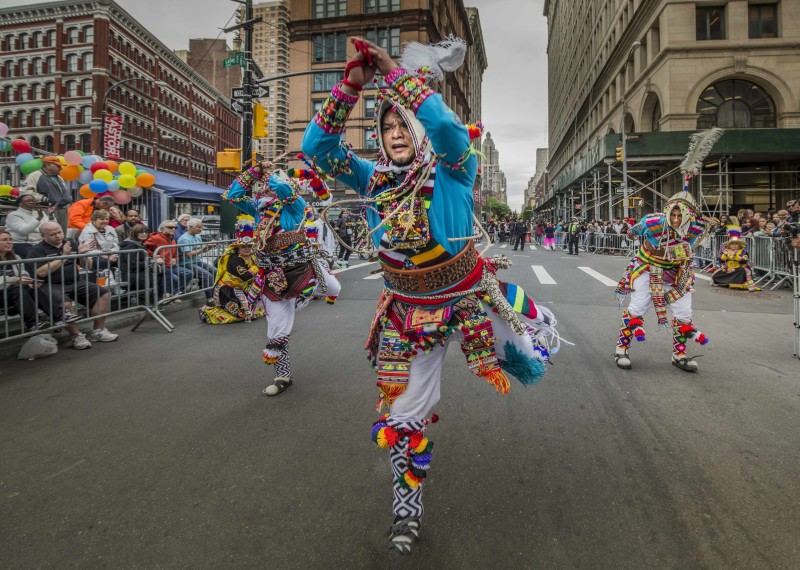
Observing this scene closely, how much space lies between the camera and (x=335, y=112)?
2.26 metres

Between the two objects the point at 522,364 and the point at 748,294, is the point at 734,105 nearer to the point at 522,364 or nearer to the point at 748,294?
the point at 748,294

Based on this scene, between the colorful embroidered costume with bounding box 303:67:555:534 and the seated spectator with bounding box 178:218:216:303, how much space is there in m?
7.32

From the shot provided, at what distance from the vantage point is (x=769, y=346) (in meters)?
6.03

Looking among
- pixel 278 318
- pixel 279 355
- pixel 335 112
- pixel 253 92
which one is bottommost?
pixel 279 355

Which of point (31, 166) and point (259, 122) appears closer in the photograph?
point (31, 166)

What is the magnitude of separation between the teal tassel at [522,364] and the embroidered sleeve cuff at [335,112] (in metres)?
1.43

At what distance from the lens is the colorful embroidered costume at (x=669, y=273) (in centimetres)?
498

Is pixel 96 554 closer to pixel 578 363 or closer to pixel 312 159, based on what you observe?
pixel 312 159

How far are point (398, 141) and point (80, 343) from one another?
5.84 metres

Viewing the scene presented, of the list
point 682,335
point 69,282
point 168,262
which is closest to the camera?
point 682,335

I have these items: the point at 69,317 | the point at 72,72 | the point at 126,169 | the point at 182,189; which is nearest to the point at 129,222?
the point at 126,169

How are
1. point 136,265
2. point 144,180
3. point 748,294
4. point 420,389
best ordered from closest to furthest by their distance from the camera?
1. point 420,389
2. point 136,265
3. point 748,294
4. point 144,180

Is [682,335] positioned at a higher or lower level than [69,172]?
lower

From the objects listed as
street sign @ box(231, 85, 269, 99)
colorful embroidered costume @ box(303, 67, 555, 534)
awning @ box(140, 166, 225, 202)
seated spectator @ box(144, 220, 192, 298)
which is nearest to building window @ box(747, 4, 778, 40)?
street sign @ box(231, 85, 269, 99)
